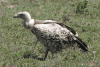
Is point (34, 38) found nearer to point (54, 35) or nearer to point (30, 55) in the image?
point (30, 55)

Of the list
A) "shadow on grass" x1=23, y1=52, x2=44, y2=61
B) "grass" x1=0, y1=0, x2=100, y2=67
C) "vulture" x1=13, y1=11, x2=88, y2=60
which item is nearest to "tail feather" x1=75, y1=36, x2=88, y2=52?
"vulture" x1=13, y1=11, x2=88, y2=60

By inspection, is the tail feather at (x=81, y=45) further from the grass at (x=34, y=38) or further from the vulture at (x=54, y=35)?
the grass at (x=34, y=38)

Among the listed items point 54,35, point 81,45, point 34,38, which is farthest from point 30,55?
point 81,45

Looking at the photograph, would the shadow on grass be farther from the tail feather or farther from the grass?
the tail feather

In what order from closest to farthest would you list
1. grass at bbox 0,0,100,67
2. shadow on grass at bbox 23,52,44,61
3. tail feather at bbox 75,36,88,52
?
grass at bbox 0,0,100,67 → tail feather at bbox 75,36,88,52 → shadow on grass at bbox 23,52,44,61

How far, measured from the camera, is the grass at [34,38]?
4.49 metres

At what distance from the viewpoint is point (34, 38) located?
19.1 feet

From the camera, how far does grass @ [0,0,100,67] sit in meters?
4.49

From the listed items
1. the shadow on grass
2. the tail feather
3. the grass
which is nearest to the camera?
the grass

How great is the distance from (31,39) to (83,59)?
222cm

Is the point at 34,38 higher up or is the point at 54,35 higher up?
the point at 54,35

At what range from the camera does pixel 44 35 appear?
4492 millimetres

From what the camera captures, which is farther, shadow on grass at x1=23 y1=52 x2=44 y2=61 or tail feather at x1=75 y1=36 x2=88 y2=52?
shadow on grass at x1=23 y1=52 x2=44 y2=61

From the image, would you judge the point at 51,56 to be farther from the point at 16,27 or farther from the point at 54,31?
the point at 16,27
